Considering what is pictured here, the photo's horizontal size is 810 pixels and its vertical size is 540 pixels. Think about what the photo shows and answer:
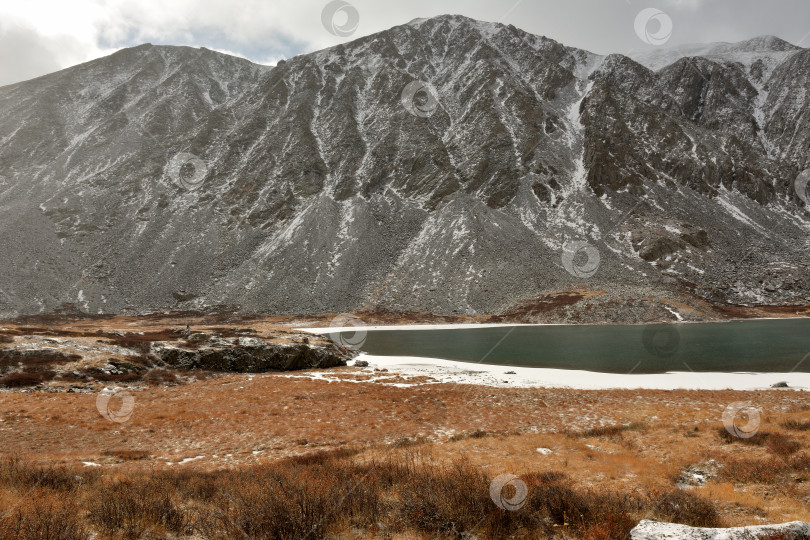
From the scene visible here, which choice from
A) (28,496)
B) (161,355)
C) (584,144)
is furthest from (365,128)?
(28,496)

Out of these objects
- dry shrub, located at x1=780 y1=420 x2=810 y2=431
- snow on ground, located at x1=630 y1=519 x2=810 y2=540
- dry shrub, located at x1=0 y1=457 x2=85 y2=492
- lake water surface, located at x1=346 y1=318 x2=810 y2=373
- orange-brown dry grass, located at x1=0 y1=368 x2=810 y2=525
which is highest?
snow on ground, located at x1=630 y1=519 x2=810 y2=540

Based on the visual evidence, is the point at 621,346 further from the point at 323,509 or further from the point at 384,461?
the point at 323,509

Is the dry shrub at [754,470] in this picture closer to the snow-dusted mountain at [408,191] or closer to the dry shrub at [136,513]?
the dry shrub at [136,513]

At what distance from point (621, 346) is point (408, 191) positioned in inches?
4170

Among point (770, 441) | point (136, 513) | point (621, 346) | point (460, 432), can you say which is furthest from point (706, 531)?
point (621, 346)

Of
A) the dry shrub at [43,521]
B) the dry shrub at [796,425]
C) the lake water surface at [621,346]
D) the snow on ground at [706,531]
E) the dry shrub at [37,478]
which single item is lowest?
the lake water surface at [621,346]

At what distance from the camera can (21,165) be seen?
14625 centimetres

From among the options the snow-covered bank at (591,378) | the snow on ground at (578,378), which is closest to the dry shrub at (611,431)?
the snow on ground at (578,378)

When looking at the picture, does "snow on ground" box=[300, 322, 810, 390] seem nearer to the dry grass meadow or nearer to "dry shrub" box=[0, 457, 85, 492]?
the dry grass meadow

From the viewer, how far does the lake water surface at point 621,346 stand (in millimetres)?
40250

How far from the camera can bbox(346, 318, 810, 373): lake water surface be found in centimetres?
4025

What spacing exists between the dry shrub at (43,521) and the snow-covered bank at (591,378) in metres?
28.6

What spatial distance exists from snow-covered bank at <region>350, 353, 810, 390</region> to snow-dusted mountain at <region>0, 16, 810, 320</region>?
51.3 m

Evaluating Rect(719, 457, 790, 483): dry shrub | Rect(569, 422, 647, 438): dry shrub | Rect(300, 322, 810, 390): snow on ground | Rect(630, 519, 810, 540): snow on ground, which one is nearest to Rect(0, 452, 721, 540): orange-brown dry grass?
Rect(630, 519, 810, 540): snow on ground
